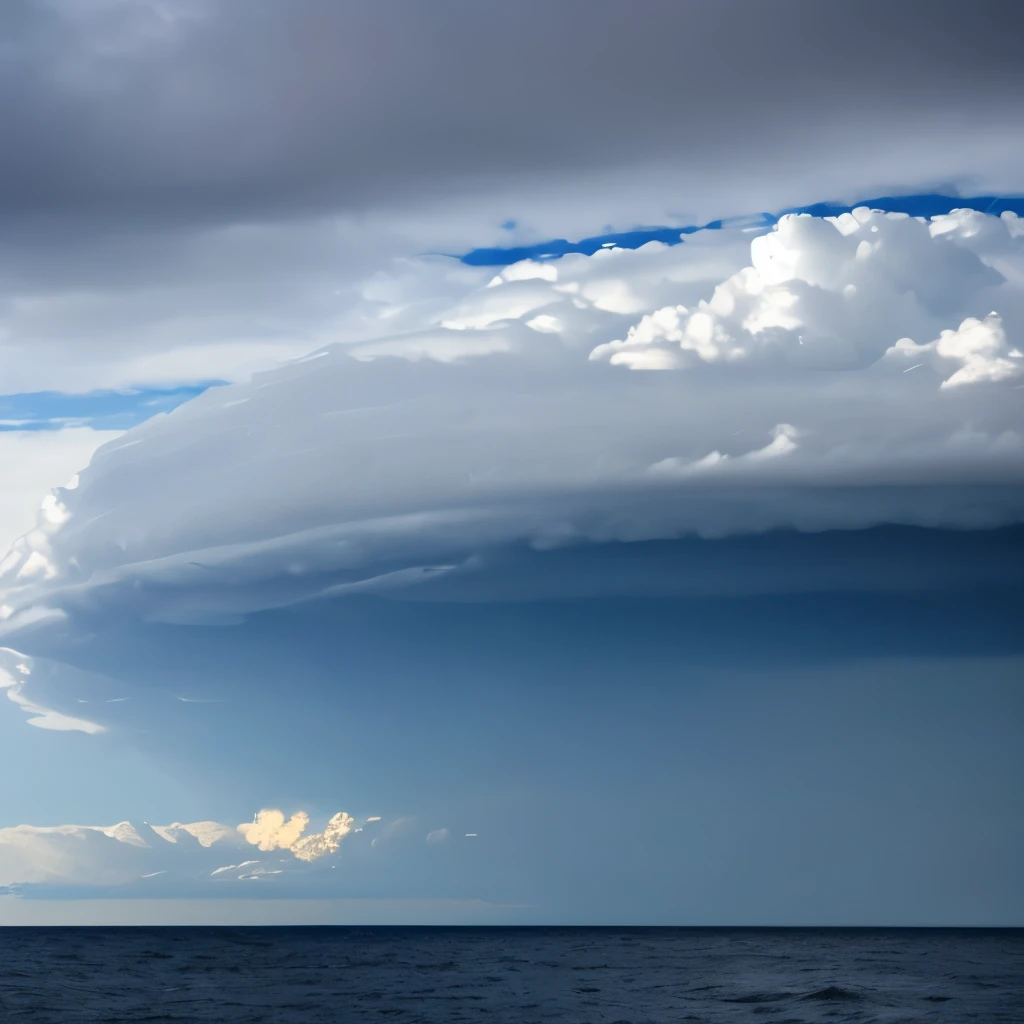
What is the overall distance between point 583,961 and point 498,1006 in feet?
192

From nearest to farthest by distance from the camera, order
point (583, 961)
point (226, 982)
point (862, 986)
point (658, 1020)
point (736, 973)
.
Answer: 1. point (658, 1020)
2. point (862, 986)
3. point (226, 982)
4. point (736, 973)
5. point (583, 961)

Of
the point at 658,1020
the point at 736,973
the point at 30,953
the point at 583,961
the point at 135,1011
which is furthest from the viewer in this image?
the point at 30,953

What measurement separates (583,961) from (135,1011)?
219ft

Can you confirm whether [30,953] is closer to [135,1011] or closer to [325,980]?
[325,980]

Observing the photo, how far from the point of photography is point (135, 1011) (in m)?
63.0

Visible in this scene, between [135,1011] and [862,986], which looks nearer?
[135,1011]

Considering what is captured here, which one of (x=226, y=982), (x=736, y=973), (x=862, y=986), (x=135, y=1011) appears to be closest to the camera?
(x=135, y=1011)

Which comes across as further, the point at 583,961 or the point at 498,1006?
the point at 583,961

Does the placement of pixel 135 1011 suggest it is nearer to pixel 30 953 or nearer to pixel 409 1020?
pixel 409 1020

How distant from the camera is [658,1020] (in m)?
58.1

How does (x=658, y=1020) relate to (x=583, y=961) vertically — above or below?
above

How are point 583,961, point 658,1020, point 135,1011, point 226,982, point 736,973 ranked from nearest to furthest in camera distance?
point 658,1020 → point 135,1011 → point 226,982 → point 736,973 → point 583,961

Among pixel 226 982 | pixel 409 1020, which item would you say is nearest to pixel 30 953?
pixel 226 982

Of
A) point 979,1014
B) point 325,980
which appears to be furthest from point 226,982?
point 979,1014
